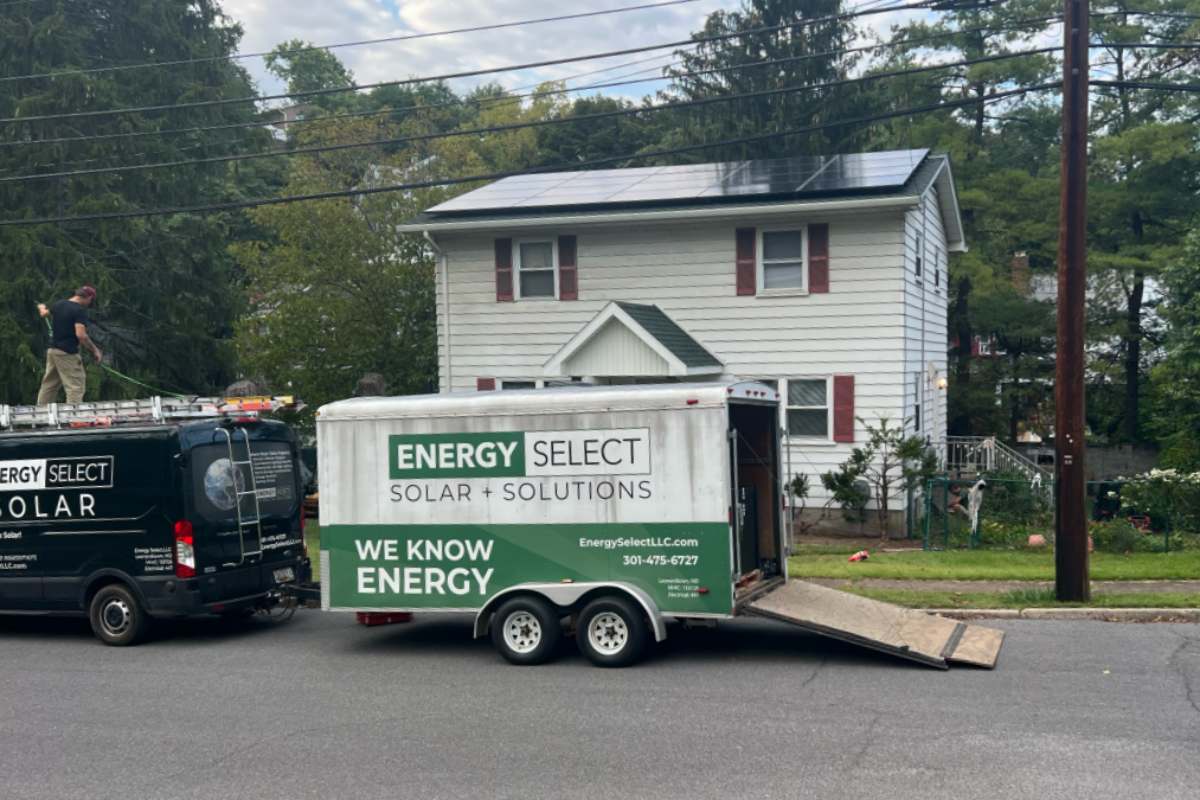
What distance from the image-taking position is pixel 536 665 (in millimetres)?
10508

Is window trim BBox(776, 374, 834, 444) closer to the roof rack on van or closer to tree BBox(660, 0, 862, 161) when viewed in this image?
the roof rack on van

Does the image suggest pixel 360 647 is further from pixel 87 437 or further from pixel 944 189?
pixel 944 189

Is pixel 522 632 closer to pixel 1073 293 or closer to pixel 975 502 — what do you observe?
pixel 1073 293

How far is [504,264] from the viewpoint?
74.5ft

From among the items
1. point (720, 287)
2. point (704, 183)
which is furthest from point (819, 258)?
point (704, 183)

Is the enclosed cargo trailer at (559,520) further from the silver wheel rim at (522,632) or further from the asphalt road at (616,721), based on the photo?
the asphalt road at (616,721)

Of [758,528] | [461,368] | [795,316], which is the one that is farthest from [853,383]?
[758,528]

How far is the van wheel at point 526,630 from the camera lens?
10500 millimetres

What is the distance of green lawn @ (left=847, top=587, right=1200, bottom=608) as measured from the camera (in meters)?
12.3

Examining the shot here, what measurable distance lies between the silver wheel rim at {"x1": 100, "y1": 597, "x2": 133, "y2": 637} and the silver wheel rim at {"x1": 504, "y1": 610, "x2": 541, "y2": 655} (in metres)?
4.33

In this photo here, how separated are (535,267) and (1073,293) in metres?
12.4

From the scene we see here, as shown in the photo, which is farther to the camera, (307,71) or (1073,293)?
(307,71)

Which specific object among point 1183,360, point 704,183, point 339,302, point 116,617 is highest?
point 704,183

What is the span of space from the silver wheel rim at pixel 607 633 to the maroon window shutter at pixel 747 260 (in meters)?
11.9
